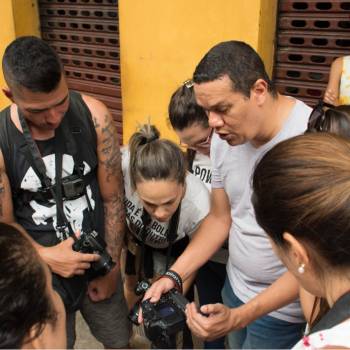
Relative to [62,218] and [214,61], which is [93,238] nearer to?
[62,218]

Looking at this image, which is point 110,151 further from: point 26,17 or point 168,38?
point 26,17

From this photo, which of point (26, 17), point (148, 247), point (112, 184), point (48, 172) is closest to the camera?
point (48, 172)

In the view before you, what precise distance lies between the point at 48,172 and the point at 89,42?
293cm

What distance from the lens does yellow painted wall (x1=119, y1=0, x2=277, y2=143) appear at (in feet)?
10.0

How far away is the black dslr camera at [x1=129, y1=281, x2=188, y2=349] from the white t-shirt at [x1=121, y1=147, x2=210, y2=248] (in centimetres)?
43

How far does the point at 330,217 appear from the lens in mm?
961

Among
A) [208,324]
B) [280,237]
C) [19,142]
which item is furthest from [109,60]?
[280,237]

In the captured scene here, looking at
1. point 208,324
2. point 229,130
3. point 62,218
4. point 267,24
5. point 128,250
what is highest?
point 267,24

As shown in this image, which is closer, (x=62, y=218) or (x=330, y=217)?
(x=330, y=217)

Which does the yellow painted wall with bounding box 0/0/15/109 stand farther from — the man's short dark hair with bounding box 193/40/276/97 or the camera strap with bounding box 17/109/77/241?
the man's short dark hair with bounding box 193/40/276/97

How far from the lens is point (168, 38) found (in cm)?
356

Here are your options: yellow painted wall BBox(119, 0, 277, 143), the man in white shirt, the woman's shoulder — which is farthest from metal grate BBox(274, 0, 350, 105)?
the man in white shirt

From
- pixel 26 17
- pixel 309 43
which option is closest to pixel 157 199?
pixel 309 43

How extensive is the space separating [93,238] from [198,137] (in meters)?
0.78
